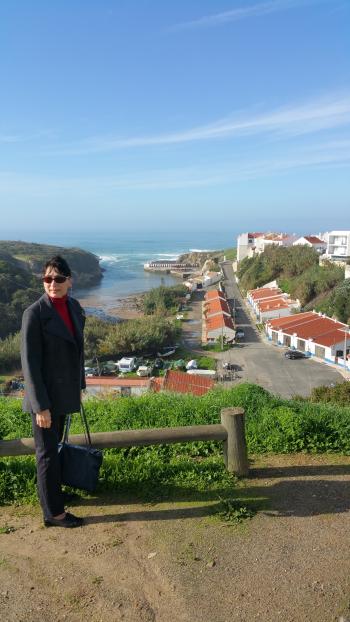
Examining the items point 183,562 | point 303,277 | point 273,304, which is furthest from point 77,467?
point 303,277

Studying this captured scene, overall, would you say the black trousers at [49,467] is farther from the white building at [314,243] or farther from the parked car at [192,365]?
the white building at [314,243]

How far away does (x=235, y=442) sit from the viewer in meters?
4.05

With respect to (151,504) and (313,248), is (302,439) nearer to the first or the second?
(151,504)

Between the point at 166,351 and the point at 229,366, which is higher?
the point at 229,366

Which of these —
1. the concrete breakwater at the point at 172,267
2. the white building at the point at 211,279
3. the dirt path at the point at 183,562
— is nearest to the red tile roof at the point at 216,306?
the white building at the point at 211,279

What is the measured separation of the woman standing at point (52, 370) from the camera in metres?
3.19

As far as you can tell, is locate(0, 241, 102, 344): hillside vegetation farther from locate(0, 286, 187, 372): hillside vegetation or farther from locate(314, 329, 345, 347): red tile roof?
locate(314, 329, 345, 347): red tile roof

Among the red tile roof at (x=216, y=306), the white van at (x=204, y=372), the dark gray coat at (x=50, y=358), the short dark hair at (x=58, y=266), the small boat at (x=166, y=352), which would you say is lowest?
the small boat at (x=166, y=352)

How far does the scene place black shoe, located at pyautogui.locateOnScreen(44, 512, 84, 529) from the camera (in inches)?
134

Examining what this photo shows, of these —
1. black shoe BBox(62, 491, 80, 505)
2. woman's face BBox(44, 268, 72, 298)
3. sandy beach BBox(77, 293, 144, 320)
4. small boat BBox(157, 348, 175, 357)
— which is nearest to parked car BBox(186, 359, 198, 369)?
small boat BBox(157, 348, 175, 357)

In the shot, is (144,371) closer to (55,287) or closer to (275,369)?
(275,369)

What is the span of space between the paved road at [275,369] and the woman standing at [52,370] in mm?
20737

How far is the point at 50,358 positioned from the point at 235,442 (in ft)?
5.58

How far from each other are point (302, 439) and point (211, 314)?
39.1 meters
